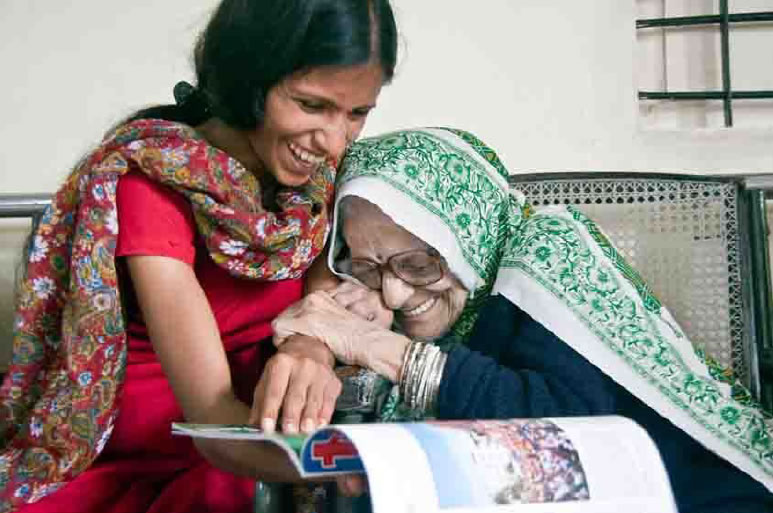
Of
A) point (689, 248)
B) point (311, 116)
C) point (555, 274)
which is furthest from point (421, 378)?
point (689, 248)

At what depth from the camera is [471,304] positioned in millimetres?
1472

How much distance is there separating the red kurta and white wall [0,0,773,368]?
0.92m

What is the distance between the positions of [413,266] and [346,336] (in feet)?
0.58

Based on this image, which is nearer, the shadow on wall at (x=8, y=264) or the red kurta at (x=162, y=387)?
the red kurta at (x=162, y=387)

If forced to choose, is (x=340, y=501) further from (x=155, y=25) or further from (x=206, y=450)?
(x=155, y=25)

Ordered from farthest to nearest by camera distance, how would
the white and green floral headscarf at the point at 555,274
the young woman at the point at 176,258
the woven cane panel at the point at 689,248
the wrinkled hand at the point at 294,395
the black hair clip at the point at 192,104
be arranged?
1. the woven cane panel at the point at 689,248
2. the black hair clip at the point at 192,104
3. the white and green floral headscarf at the point at 555,274
4. the young woman at the point at 176,258
5. the wrinkled hand at the point at 294,395

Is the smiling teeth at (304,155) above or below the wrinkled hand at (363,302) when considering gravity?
above

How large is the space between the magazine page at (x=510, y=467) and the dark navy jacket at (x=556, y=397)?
13.0 inches

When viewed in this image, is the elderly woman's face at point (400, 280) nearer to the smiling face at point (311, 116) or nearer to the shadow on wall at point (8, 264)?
the smiling face at point (311, 116)

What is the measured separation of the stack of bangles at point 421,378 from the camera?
1.23m

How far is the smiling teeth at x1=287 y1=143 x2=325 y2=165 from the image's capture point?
125cm

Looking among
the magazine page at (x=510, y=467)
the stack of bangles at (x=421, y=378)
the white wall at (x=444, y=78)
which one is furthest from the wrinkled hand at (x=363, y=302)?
the white wall at (x=444, y=78)

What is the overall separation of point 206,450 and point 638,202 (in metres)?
0.90

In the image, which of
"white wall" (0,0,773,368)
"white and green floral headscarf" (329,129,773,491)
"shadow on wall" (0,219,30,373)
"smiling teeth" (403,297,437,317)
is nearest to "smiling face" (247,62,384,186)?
"white and green floral headscarf" (329,129,773,491)
